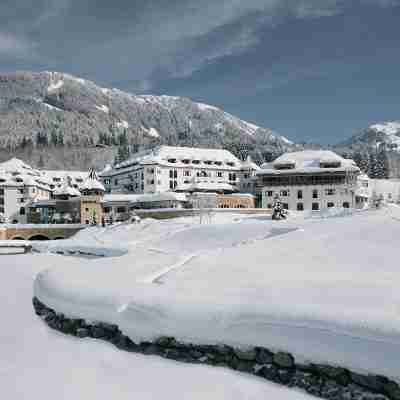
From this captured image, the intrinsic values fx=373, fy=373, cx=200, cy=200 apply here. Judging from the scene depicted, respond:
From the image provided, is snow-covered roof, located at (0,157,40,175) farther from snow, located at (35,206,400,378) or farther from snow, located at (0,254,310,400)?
snow, located at (0,254,310,400)

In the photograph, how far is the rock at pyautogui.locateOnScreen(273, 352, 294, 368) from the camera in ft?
27.5

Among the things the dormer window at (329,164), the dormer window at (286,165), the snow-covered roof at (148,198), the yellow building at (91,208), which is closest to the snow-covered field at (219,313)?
the snow-covered roof at (148,198)

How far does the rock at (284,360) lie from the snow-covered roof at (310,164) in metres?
70.8

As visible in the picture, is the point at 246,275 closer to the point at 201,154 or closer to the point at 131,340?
the point at 131,340

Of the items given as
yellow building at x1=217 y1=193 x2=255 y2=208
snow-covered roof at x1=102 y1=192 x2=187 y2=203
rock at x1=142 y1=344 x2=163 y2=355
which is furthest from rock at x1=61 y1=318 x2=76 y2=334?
yellow building at x1=217 y1=193 x2=255 y2=208

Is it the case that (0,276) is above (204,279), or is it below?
below

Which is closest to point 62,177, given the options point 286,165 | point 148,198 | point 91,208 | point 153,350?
point 91,208

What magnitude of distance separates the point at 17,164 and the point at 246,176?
64.9 metres

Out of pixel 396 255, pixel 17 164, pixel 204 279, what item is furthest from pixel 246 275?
pixel 17 164

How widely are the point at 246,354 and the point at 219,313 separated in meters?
1.15

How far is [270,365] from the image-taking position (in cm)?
867

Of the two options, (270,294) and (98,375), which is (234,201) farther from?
(98,375)

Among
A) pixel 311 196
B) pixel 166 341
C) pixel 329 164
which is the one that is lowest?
pixel 166 341

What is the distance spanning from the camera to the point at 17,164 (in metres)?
106
